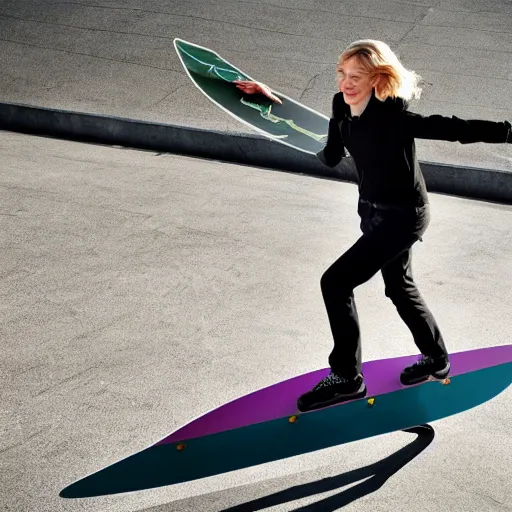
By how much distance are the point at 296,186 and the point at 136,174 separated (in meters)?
1.55

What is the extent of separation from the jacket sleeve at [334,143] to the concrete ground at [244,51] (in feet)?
15.2

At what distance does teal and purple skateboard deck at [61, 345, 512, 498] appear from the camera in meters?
3.85

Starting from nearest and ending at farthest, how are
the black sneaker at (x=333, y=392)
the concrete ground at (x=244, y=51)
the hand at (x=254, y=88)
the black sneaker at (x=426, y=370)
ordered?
1. the black sneaker at (x=333, y=392)
2. the black sneaker at (x=426, y=370)
3. the hand at (x=254, y=88)
4. the concrete ground at (x=244, y=51)

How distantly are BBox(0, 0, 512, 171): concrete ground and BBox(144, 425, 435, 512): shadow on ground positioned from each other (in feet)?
15.8

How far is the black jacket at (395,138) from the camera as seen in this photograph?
3607mm

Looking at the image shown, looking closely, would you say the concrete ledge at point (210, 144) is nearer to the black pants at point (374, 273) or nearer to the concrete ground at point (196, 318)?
the concrete ground at point (196, 318)

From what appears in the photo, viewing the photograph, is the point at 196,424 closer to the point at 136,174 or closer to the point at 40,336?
the point at 40,336

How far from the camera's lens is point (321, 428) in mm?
4098

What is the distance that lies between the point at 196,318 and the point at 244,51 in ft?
22.4

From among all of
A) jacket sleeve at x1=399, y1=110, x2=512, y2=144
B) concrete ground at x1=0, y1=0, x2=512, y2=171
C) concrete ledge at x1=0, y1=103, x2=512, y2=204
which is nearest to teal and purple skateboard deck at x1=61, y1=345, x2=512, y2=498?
jacket sleeve at x1=399, y1=110, x2=512, y2=144

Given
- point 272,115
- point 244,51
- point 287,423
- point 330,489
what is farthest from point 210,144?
point 330,489

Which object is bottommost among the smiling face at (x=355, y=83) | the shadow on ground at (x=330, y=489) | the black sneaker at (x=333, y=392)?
the shadow on ground at (x=330, y=489)

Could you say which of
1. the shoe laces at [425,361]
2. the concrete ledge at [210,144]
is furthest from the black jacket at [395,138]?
the concrete ledge at [210,144]

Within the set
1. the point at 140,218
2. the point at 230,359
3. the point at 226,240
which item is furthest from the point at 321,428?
the point at 140,218
